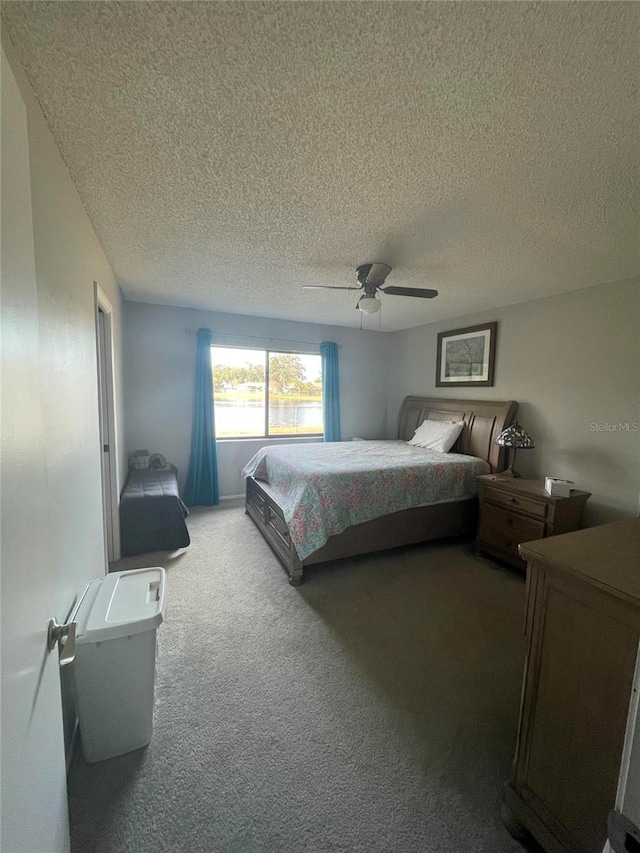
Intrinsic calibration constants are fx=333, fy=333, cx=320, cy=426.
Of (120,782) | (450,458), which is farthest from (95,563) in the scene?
(450,458)

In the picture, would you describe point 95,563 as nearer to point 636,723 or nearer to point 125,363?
point 636,723

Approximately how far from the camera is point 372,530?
289 cm

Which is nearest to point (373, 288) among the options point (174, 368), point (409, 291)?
point (409, 291)

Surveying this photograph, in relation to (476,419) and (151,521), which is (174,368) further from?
(476,419)

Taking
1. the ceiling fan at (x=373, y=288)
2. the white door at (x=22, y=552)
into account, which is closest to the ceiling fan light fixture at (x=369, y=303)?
the ceiling fan at (x=373, y=288)

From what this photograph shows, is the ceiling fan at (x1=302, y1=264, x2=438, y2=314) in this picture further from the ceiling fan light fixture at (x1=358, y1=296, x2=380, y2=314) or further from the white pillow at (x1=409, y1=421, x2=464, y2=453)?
the white pillow at (x1=409, y1=421, x2=464, y2=453)

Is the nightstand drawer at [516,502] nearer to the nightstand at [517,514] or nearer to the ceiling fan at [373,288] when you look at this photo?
the nightstand at [517,514]

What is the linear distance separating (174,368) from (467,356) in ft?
11.9

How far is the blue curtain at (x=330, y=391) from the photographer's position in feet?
16.1

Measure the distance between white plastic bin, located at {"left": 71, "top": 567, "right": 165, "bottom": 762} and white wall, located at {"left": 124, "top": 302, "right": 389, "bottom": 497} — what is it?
2.99 meters

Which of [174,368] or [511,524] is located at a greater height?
[174,368]

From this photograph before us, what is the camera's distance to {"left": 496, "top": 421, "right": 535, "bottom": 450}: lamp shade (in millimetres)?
3053

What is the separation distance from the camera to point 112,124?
1294 millimetres

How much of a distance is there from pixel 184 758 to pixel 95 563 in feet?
3.62
